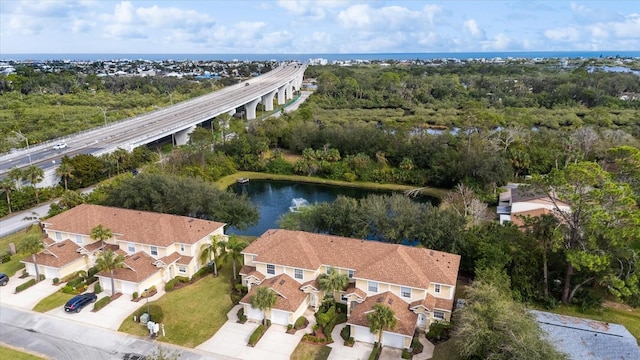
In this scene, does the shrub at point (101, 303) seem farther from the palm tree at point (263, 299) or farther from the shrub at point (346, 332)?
the shrub at point (346, 332)

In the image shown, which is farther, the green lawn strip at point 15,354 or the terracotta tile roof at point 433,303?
the terracotta tile roof at point 433,303

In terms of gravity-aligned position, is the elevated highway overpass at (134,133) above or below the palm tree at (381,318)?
above

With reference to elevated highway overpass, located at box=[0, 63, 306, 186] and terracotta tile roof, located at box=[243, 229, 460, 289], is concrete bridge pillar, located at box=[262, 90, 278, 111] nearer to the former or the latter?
elevated highway overpass, located at box=[0, 63, 306, 186]

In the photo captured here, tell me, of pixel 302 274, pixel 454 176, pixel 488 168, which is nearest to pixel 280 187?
pixel 454 176

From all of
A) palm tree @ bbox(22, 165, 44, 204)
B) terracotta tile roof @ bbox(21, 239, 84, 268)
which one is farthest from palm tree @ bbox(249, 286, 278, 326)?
palm tree @ bbox(22, 165, 44, 204)

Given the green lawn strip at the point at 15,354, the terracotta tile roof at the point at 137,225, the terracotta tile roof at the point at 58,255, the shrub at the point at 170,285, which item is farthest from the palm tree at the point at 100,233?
the green lawn strip at the point at 15,354
